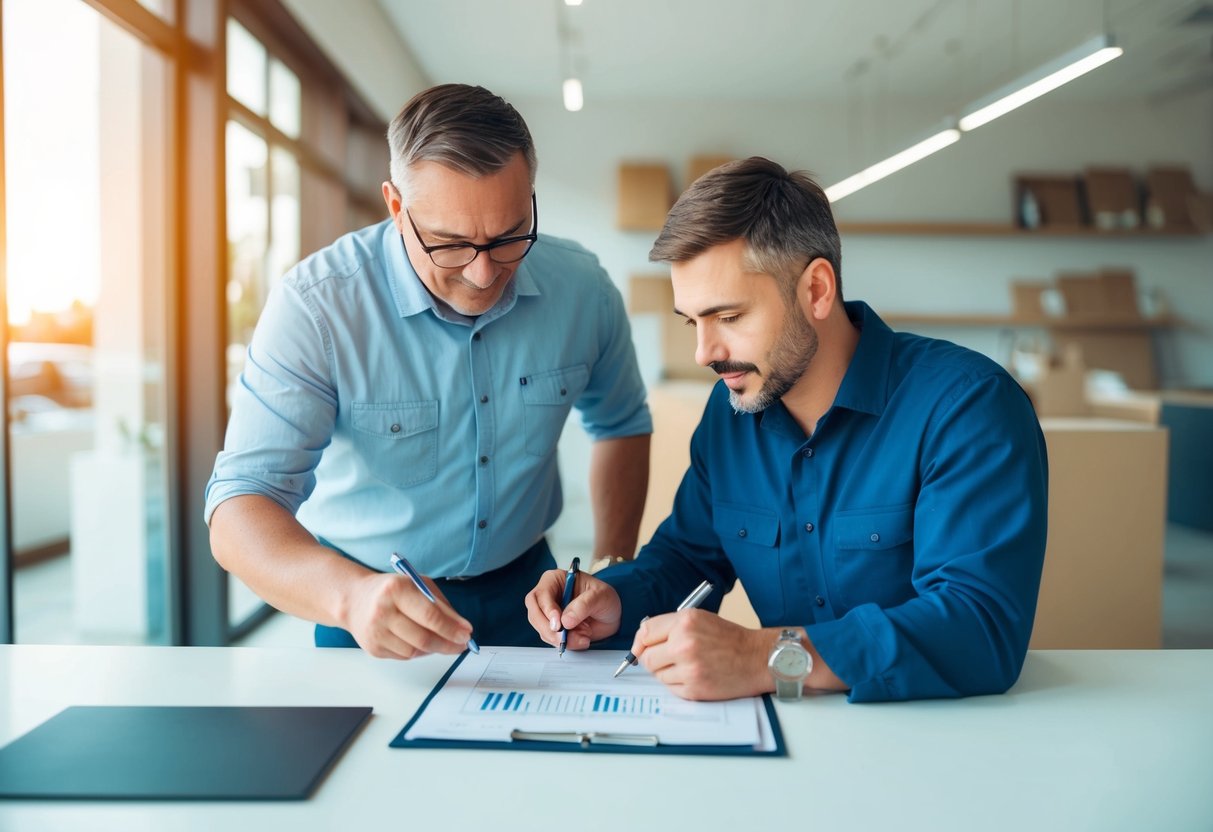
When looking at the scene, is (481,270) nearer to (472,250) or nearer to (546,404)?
(472,250)

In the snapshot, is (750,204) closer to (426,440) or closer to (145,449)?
(426,440)

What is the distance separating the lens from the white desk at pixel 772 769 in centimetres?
85

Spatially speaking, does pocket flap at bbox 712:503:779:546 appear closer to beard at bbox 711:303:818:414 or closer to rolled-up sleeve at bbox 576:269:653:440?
beard at bbox 711:303:818:414

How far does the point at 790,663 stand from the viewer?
1.13m

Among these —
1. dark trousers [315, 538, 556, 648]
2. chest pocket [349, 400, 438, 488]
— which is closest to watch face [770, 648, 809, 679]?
dark trousers [315, 538, 556, 648]

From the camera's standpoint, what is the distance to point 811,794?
0.90 metres

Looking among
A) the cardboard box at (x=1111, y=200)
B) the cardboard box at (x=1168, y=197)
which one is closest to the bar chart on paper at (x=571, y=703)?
the cardboard box at (x=1111, y=200)

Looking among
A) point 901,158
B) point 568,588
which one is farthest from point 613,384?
point 901,158

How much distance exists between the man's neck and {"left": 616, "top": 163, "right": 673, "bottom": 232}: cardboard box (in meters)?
5.99

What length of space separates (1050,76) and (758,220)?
3358 millimetres

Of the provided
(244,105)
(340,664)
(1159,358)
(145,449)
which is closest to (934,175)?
(1159,358)

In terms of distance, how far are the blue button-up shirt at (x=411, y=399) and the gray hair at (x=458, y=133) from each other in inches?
→ 9.5

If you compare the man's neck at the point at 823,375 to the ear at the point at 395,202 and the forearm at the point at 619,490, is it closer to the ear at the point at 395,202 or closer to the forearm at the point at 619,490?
the forearm at the point at 619,490

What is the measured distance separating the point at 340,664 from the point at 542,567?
680 mm
